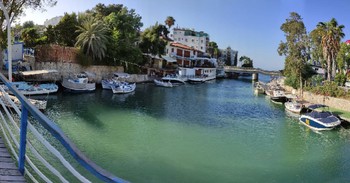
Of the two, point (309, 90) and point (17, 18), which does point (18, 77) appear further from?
point (309, 90)

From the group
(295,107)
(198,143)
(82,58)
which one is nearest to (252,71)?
(82,58)

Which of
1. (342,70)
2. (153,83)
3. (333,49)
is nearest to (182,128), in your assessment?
(333,49)

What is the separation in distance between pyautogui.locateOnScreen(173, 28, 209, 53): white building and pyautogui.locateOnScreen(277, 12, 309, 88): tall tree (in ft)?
208

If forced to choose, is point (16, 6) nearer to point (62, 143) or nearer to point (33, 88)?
point (33, 88)

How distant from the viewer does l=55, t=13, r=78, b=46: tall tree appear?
5753 cm

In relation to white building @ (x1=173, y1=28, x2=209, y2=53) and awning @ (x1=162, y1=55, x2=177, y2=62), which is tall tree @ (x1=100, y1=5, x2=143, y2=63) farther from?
white building @ (x1=173, y1=28, x2=209, y2=53)

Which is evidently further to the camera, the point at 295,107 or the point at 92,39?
the point at 92,39

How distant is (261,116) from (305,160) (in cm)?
1609

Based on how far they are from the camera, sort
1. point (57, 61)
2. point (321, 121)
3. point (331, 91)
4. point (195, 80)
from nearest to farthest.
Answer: point (321, 121) < point (331, 91) < point (57, 61) < point (195, 80)

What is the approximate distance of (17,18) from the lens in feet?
131

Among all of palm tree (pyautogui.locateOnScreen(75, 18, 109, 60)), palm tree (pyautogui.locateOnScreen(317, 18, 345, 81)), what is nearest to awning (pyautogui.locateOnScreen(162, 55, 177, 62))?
palm tree (pyautogui.locateOnScreen(75, 18, 109, 60))

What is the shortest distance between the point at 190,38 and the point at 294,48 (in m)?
72.3

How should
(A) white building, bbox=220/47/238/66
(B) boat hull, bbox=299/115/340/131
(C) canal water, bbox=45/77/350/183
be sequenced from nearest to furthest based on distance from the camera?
(C) canal water, bbox=45/77/350/183 < (B) boat hull, bbox=299/115/340/131 < (A) white building, bbox=220/47/238/66

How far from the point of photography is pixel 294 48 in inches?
2276
